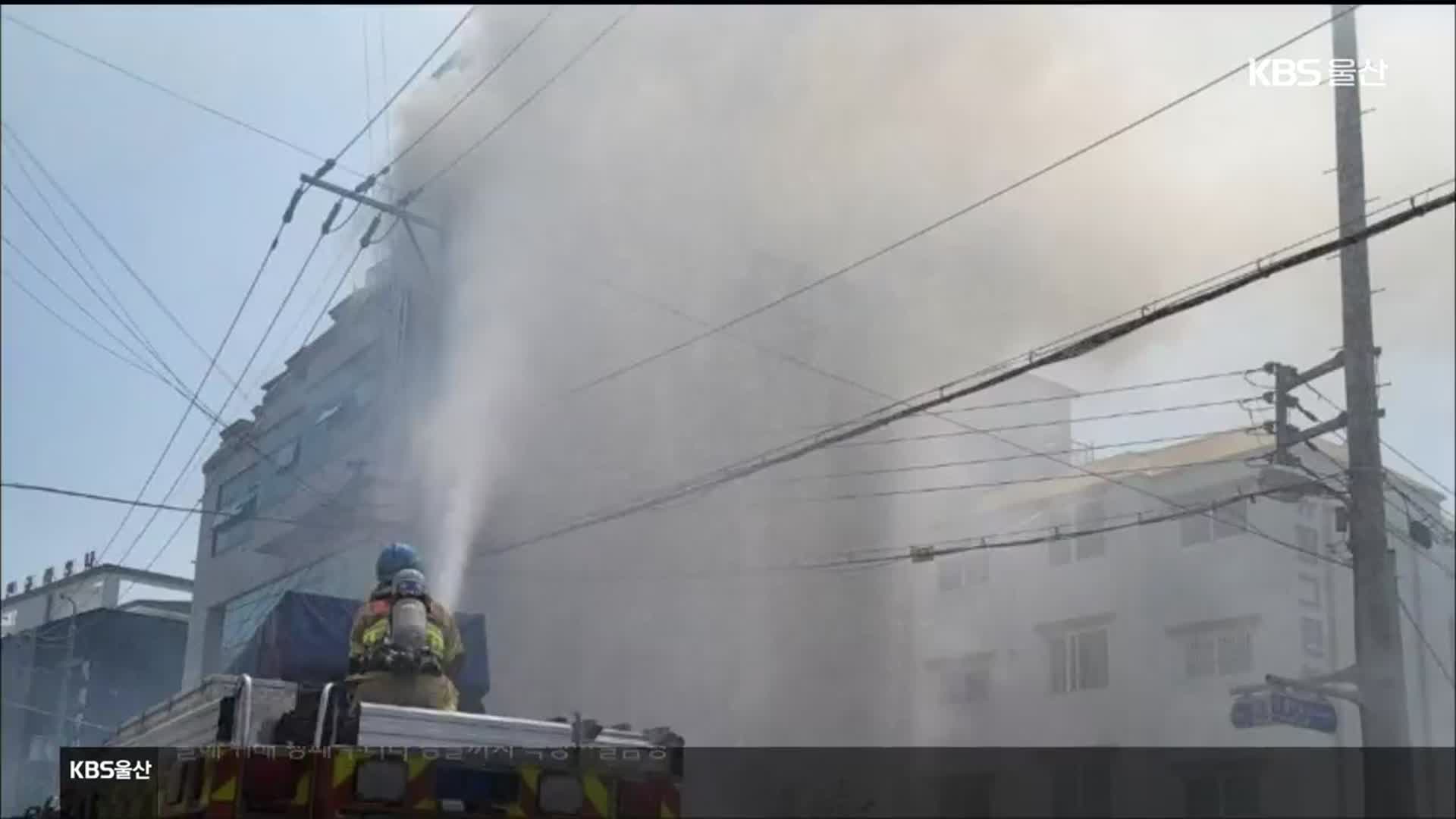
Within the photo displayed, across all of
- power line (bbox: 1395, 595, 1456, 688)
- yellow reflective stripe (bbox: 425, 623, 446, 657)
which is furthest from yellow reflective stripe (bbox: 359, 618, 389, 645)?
power line (bbox: 1395, 595, 1456, 688)

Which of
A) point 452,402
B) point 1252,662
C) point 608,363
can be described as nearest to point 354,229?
point 452,402

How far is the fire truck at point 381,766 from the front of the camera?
4.20m

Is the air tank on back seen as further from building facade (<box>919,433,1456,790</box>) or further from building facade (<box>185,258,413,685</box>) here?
building facade (<box>919,433,1456,790</box>)

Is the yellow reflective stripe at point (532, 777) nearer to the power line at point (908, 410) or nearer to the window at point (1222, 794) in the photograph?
the power line at point (908, 410)

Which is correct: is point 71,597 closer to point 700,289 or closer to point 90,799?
point 90,799

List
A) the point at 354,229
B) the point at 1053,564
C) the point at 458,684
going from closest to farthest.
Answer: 1. the point at 458,684
2. the point at 354,229
3. the point at 1053,564

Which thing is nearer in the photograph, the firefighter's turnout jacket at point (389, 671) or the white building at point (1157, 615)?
the firefighter's turnout jacket at point (389, 671)

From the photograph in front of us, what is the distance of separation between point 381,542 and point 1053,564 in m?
9.12

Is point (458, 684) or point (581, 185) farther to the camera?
point (581, 185)

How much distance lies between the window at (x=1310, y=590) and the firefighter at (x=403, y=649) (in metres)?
15.0

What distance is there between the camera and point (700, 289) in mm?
17172

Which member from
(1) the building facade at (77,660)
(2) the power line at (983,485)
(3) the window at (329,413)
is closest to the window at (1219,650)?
(2) the power line at (983,485)

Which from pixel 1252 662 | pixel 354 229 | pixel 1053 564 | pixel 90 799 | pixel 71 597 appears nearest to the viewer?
pixel 90 799

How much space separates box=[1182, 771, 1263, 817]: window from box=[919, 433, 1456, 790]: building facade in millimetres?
475
